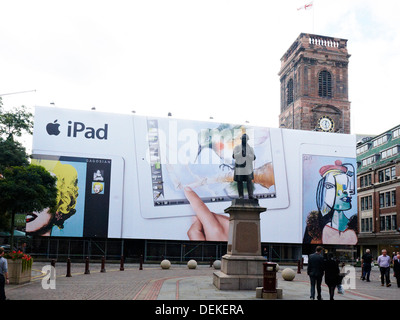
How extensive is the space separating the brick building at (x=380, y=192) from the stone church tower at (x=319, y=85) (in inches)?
245

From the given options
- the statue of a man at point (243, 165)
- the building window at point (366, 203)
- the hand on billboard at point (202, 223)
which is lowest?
the hand on billboard at point (202, 223)

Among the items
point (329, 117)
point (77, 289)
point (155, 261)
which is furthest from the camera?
point (329, 117)

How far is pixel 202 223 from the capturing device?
45625 mm

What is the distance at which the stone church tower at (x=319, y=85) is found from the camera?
67.6 meters

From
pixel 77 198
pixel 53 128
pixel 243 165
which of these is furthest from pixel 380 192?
pixel 243 165

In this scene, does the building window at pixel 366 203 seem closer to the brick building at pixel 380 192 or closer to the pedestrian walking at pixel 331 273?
the brick building at pixel 380 192

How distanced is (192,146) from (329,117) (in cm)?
2982

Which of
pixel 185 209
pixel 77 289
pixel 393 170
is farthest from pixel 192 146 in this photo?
pixel 77 289

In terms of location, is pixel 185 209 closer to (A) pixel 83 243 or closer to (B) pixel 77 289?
(A) pixel 83 243

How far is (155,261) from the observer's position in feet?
143

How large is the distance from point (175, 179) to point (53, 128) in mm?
13293

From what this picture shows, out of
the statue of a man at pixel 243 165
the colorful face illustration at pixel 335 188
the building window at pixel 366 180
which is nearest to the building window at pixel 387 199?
the building window at pixel 366 180

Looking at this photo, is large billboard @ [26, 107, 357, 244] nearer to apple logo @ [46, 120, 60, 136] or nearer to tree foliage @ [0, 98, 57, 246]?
apple logo @ [46, 120, 60, 136]

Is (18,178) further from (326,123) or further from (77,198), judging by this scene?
(326,123)
